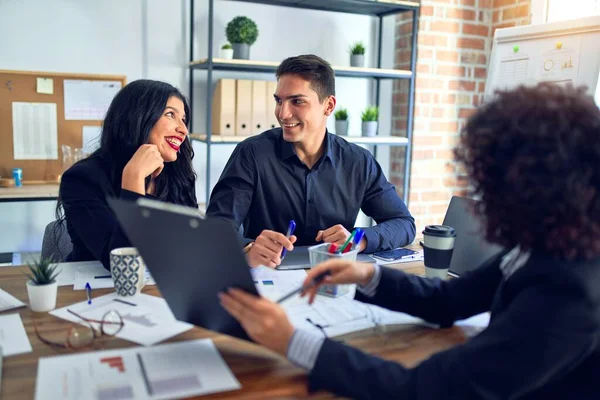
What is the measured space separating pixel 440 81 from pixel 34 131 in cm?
245

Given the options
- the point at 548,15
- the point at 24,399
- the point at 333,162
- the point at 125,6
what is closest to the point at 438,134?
the point at 548,15

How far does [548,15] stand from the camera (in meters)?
3.32

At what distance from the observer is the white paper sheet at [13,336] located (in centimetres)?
95

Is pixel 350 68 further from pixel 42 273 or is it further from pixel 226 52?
pixel 42 273

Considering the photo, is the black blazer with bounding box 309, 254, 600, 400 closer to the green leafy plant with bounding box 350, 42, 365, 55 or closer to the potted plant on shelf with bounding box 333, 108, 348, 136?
the potted plant on shelf with bounding box 333, 108, 348, 136

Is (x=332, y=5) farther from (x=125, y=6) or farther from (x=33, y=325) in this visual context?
(x=33, y=325)

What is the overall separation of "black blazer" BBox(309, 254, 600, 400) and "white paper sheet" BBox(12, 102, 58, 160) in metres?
2.68

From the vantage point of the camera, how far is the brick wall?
3.49 meters

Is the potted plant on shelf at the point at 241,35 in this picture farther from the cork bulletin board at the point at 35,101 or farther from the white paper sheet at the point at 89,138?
the white paper sheet at the point at 89,138

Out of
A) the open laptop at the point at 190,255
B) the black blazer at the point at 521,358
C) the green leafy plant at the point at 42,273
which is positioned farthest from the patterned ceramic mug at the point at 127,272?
the black blazer at the point at 521,358

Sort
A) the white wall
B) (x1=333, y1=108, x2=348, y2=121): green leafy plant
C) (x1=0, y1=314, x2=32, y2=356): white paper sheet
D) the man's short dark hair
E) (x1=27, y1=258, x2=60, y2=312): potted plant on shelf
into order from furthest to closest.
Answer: (x1=333, y1=108, x2=348, y2=121): green leafy plant
the white wall
the man's short dark hair
(x1=27, y1=258, x2=60, y2=312): potted plant on shelf
(x1=0, y1=314, x2=32, y2=356): white paper sheet

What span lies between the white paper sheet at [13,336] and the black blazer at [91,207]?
0.36 m

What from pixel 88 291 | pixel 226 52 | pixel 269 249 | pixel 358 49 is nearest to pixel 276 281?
pixel 269 249

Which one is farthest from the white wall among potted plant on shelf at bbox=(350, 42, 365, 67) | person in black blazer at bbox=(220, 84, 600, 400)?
person in black blazer at bbox=(220, 84, 600, 400)
